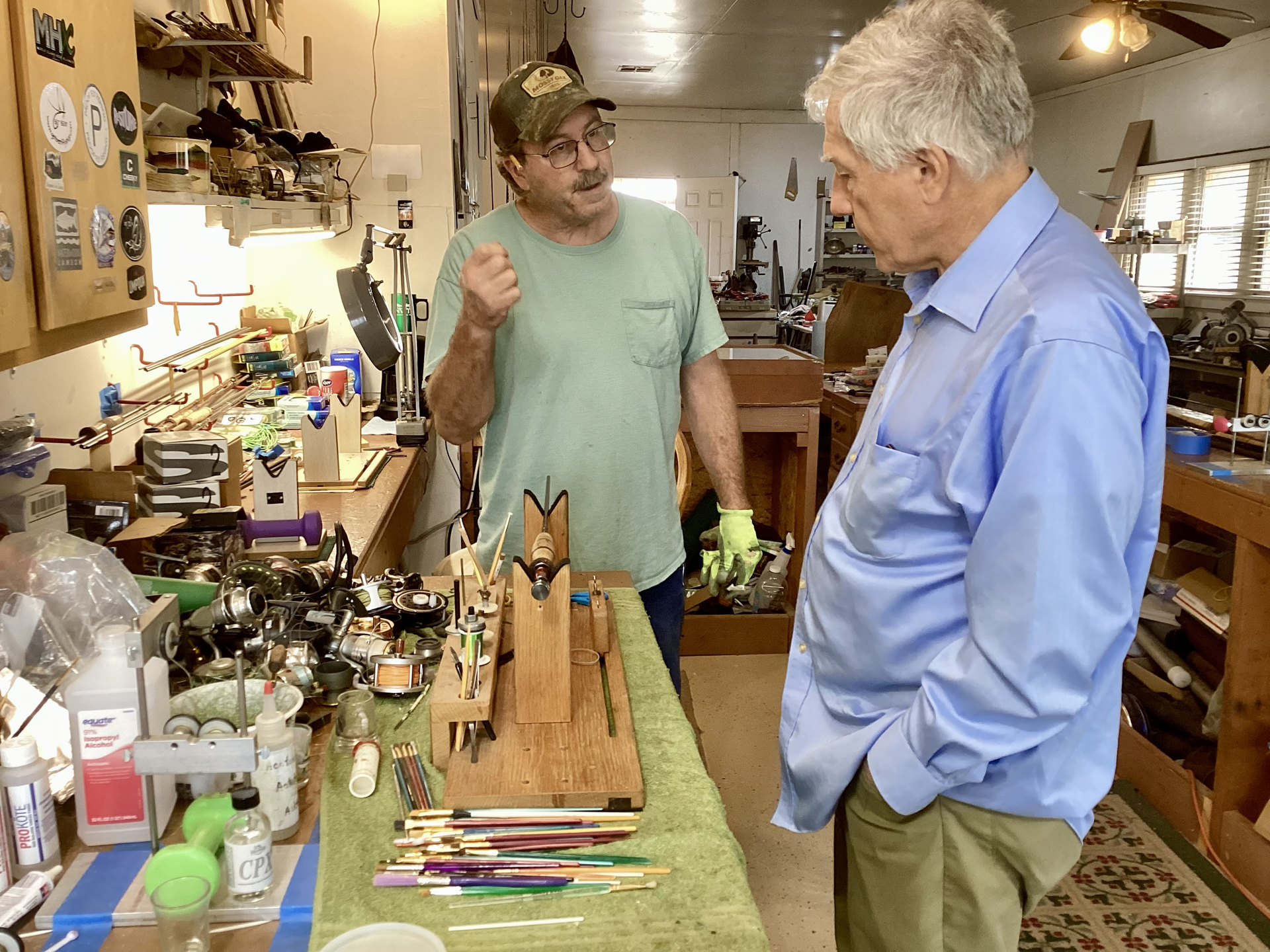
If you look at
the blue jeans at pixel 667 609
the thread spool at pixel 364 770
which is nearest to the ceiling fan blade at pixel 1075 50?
the blue jeans at pixel 667 609

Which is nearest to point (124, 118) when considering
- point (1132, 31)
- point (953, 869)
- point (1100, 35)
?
point (953, 869)

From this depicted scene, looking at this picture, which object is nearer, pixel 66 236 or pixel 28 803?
pixel 28 803

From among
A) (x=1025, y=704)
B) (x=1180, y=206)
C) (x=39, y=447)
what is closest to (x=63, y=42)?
(x=39, y=447)

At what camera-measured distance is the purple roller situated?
2.25 m

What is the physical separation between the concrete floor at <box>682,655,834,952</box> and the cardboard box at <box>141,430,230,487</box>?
170 centimetres

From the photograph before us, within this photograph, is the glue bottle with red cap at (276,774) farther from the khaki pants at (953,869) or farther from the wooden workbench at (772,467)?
the wooden workbench at (772,467)

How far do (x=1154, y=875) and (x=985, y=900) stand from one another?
1.68m

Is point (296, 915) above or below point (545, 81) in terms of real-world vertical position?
below

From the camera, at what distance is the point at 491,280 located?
5.95 feet

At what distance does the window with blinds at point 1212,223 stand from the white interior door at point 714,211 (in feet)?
16.4

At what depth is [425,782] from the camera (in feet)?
4.23

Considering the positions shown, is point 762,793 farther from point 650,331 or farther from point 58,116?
→ point 58,116

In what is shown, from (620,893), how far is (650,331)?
1.36 m

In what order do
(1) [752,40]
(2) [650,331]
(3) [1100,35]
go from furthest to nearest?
(1) [752,40] < (3) [1100,35] < (2) [650,331]
